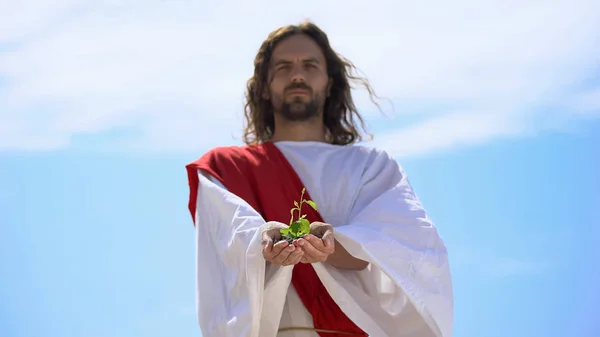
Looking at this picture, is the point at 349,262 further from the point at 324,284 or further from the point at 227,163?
the point at 227,163

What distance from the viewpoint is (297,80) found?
5086 mm

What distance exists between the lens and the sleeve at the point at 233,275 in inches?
162

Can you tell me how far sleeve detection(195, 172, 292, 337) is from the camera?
4.12 metres

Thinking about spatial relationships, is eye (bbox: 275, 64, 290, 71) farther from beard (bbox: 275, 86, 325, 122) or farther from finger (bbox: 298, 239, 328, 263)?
finger (bbox: 298, 239, 328, 263)

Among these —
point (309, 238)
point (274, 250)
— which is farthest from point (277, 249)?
point (309, 238)

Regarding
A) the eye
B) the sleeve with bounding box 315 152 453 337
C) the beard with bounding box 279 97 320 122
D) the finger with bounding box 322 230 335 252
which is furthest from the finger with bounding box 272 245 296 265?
the eye

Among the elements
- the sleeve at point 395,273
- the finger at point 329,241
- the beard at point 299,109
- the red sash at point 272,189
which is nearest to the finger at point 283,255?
the finger at point 329,241

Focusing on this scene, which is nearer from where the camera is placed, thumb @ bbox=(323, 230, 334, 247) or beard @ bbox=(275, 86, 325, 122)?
thumb @ bbox=(323, 230, 334, 247)

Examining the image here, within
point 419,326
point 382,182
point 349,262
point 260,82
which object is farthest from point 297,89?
point 419,326

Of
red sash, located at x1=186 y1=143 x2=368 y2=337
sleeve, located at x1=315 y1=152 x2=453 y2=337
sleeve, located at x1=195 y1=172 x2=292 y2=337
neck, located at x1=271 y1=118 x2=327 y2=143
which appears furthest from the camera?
neck, located at x1=271 y1=118 x2=327 y2=143

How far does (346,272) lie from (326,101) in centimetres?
135

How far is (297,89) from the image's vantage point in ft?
16.7

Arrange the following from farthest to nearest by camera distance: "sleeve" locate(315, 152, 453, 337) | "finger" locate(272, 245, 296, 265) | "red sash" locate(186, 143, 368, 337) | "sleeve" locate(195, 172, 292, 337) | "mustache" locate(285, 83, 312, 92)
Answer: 1. "mustache" locate(285, 83, 312, 92)
2. "red sash" locate(186, 143, 368, 337)
3. "sleeve" locate(315, 152, 453, 337)
4. "sleeve" locate(195, 172, 292, 337)
5. "finger" locate(272, 245, 296, 265)

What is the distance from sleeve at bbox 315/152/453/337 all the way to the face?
75 centimetres
